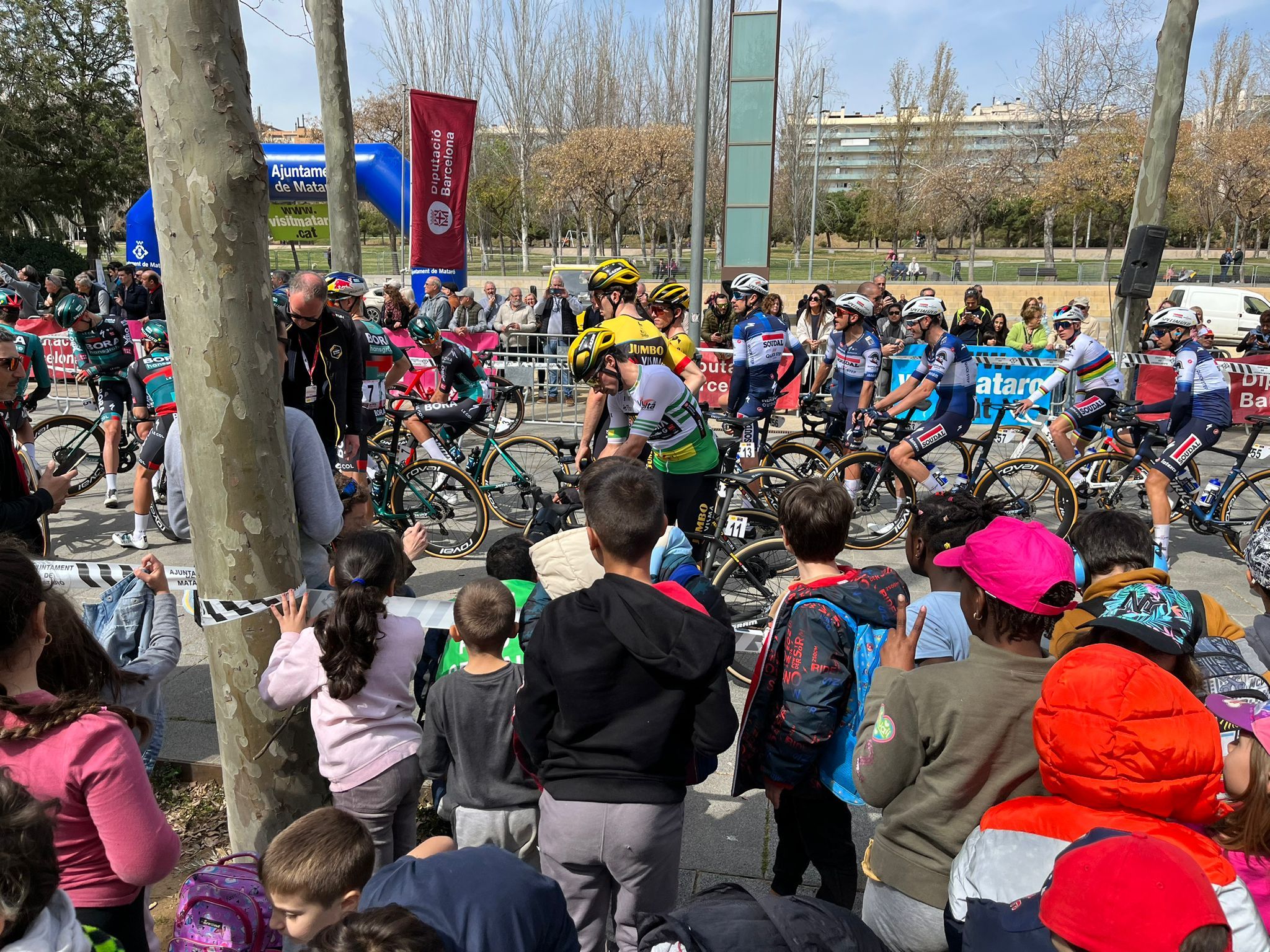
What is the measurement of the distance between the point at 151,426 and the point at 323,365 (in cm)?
295

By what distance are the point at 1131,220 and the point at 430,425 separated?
26.3ft

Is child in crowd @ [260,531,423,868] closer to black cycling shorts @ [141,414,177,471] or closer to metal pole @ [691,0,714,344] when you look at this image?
black cycling shorts @ [141,414,177,471]

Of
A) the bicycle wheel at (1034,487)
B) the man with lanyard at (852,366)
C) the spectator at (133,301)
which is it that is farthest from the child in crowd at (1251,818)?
the spectator at (133,301)

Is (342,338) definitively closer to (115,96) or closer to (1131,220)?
(1131,220)

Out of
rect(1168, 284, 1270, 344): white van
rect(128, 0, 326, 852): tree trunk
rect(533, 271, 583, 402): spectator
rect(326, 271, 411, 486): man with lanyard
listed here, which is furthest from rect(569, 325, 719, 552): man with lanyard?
rect(1168, 284, 1270, 344): white van

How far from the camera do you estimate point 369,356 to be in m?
7.71

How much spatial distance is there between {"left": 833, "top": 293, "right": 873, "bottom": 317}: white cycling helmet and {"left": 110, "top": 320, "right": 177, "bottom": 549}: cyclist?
5804 mm

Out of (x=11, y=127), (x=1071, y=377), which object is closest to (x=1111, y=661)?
(x=1071, y=377)

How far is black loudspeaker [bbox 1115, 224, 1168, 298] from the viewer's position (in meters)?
9.88

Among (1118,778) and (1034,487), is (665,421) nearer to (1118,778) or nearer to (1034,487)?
(1118,778)

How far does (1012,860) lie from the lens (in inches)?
75.9

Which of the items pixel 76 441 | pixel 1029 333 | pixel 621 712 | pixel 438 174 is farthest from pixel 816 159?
pixel 621 712

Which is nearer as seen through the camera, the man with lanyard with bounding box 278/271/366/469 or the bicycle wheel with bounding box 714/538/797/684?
the bicycle wheel with bounding box 714/538/797/684

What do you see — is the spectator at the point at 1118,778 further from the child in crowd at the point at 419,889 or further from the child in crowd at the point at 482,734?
the child in crowd at the point at 482,734
